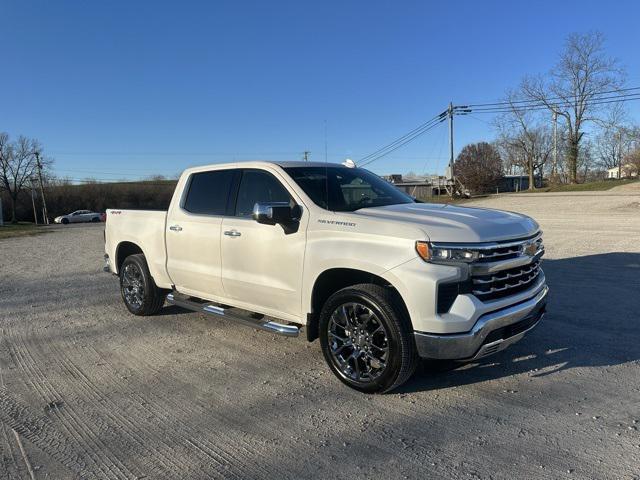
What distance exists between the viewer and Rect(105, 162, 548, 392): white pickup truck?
3553mm

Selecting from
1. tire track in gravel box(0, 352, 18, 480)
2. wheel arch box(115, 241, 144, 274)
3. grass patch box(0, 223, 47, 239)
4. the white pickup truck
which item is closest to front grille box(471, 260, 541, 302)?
the white pickup truck

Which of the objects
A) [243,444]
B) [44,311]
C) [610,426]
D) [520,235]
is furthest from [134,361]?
[610,426]

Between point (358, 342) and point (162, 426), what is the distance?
1.60 m

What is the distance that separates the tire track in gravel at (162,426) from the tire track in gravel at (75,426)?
234mm

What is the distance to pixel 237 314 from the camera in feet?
16.5

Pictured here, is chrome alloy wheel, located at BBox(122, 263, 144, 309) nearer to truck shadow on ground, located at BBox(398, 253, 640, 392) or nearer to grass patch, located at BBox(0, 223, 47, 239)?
truck shadow on ground, located at BBox(398, 253, 640, 392)

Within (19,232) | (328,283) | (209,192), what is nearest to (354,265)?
(328,283)

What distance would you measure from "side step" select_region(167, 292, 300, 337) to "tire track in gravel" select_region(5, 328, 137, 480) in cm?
159

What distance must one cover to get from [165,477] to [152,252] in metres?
3.63

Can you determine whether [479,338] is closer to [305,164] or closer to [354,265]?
[354,265]

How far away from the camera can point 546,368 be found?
4.37 meters

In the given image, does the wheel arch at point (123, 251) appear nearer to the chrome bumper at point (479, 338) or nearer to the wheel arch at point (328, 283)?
the wheel arch at point (328, 283)

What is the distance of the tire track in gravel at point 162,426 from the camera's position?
9.93 ft

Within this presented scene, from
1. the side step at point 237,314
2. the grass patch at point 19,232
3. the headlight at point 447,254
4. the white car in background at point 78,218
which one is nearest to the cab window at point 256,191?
the side step at point 237,314
